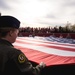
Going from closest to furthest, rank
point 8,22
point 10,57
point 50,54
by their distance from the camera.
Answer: point 10,57
point 8,22
point 50,54

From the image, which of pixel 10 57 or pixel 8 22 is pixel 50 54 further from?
pixel 10 57

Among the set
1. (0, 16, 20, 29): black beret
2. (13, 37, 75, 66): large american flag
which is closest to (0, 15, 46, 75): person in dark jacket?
(0, 16, 20, 29): black beret

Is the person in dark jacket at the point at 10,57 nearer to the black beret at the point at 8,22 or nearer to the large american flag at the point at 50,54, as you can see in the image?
the black beret at the point at 8,22

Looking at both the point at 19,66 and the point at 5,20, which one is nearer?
the point at 19,66

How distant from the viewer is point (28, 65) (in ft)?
3.84

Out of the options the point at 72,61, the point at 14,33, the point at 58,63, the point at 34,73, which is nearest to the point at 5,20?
the point at 14,33

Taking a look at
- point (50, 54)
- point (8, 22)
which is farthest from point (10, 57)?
point (50, 54)

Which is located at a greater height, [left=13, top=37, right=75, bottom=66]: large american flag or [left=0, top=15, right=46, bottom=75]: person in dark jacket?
[left=0, top=15, right=46, bottom=75]: person in dark jacket

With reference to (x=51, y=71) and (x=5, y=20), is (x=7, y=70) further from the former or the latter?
(x=51, y=71)

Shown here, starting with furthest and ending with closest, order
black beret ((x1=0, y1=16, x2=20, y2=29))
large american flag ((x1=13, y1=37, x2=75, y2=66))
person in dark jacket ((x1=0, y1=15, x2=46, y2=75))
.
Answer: large american flag ((x1=13, y1=37, x2=75, y2=66)), black beret ((x1=0, y1=16, x2=20, y2=29)), person in dark jacket ((x1=0, y1=15, x2=46, y2=75))

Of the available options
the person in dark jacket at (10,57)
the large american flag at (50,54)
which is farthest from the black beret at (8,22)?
the large american flag at (50,54)

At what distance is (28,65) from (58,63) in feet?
2.66

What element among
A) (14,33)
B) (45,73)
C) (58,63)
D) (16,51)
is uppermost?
(14,33)

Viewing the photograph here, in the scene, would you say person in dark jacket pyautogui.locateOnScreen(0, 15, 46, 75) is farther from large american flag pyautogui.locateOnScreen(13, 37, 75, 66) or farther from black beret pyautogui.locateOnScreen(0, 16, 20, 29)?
large american flag pyautogui.locateOnScreen(13, 37, 75, 66)
